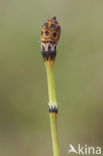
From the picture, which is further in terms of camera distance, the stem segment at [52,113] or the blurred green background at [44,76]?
the blurred green background at [44,76]

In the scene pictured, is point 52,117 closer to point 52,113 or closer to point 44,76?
point 52,113

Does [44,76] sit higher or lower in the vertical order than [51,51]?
lower

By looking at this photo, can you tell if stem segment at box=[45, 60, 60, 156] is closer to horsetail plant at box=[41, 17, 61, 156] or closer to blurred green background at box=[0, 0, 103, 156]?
horsetail plant at box=[41, 17, 61, 156]

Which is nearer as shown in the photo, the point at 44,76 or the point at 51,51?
the point at 51,51

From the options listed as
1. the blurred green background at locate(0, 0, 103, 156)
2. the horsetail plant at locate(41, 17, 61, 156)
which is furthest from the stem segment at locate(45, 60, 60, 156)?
the blurred green background at locate(0, 0, 103, 156)

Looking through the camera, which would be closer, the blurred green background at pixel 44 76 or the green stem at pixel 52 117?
the green stem at pixel 52 117

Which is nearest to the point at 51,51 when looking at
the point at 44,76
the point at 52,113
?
the point at 52,113

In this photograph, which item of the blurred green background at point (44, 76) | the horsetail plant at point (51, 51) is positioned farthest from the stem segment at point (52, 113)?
the blurred green background at point (44, 76)

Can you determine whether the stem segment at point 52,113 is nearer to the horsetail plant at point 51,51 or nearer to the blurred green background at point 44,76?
the horsetail plant at point 51,51

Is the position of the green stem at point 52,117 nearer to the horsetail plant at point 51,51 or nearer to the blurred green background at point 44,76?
the horsetail plant at point 51,51

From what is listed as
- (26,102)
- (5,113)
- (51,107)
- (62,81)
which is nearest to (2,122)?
(5,113)
